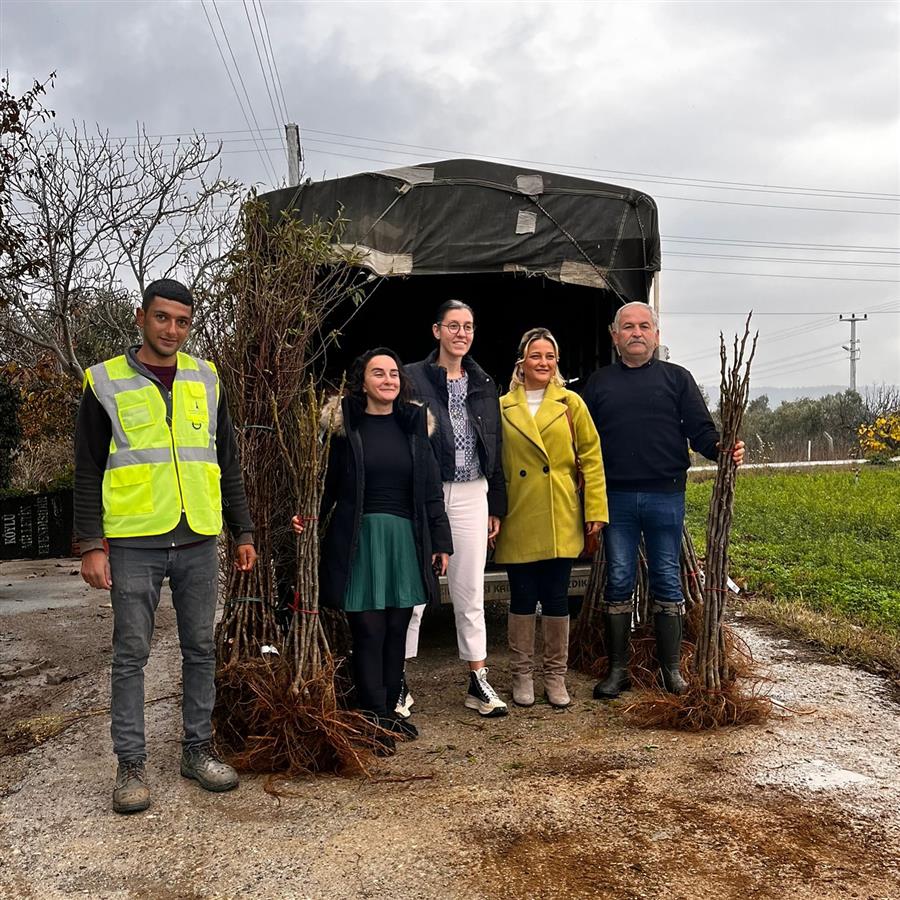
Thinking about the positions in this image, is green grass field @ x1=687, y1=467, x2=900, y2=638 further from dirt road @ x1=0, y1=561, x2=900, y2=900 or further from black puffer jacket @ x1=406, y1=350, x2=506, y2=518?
black puffer jacket @ x1=406, y1=350, x2=506, y2=518

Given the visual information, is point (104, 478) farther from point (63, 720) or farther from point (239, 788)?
point (63, 720)

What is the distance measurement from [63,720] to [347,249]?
2.89m

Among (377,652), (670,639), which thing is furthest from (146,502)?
(670,639)

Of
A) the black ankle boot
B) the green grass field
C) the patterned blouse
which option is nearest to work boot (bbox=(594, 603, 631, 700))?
the patterned blouse

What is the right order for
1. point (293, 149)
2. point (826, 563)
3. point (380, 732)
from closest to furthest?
point (380, 732)
point (826, 563)
point (293, 149)

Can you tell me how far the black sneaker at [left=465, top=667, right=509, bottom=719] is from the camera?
4.29 meters

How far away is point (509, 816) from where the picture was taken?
318cm

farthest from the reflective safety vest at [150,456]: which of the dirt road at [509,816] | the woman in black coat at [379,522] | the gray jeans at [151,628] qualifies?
the dirt road at [509,816]

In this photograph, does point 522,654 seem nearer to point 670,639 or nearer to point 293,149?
point 670,639

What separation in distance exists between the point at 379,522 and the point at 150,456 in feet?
3.46

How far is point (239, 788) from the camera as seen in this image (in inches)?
138

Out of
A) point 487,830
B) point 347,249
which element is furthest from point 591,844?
point 347,249

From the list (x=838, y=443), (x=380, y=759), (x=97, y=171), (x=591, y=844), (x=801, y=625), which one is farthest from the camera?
(x=838, y=443)

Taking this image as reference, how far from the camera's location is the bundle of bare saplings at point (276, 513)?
12.1ft
